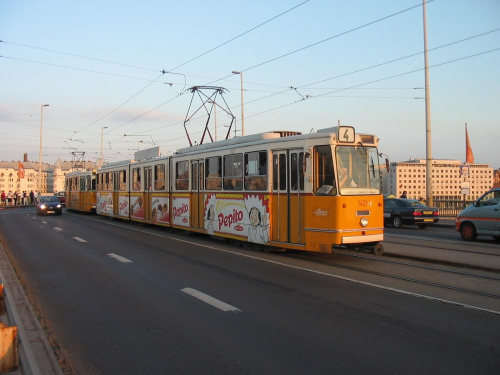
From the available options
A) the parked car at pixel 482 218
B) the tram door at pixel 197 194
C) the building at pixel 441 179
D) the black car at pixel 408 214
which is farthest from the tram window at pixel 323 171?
the building at pixel 441 179

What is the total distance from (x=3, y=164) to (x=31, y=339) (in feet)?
574

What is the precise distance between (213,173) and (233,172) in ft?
4.47

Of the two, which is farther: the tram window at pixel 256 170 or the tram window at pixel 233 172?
the tram window at pixel 233 172

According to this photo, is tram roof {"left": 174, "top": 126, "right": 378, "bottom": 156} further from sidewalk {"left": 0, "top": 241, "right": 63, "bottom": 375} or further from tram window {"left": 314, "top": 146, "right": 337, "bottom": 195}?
sidewalk {"left": 0, "top": 241, "right": 63, "bottom": 375}

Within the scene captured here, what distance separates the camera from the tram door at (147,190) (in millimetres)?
20641

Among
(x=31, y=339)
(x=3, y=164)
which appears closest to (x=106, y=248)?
(x=31, y=339)

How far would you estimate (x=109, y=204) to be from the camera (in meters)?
27.5

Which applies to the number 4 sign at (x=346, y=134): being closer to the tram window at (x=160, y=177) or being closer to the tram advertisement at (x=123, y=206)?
the tram window at (x=160, y=177)

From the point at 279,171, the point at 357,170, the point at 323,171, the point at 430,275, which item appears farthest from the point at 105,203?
the point at 430,275

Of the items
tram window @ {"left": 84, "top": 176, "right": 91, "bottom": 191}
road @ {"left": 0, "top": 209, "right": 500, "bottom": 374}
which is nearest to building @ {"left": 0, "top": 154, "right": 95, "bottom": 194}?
tram window @ {"left": 84, "top": 176, "right": 91, "bottom": 191}

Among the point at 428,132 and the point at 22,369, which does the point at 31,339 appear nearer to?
the point at 22,369

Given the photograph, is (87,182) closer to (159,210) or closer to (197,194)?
(159,210)

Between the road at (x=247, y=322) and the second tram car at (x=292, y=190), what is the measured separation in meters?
1.10

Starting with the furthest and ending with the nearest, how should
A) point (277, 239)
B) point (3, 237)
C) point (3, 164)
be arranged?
point (3, 164)
point (3, 237)
point (277, 239)
